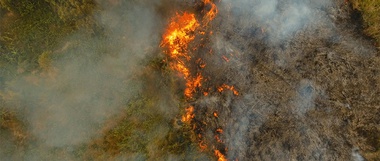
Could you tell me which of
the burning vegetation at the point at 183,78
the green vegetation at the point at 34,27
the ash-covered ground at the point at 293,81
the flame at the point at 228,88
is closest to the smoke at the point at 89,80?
the burning vegetation at the point at 183,78

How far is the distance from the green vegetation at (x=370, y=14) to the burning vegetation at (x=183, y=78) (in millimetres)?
25

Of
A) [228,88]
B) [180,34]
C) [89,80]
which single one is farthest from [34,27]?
[228,88]

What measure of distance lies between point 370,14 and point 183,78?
13.3 feet

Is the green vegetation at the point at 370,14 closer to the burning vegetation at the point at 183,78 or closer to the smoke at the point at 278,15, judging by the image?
the burning vegetation at the point at 183,78

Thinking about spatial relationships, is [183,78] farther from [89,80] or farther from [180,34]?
[89,80]

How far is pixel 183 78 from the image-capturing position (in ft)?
22.2

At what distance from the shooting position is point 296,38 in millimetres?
6102

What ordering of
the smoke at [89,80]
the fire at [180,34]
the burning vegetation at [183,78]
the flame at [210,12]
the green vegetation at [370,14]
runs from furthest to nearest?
the fire at [180,34]
the flame at [210,12]
the smoke at [89,80]
the burning vegetation at [183,78]
the green vegetation at [370,14]

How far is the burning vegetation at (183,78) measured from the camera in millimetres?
5926

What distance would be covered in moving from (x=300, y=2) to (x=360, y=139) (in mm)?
2994

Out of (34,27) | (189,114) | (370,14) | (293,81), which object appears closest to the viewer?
(370,14)

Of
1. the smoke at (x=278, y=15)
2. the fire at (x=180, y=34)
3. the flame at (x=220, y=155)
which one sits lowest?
the flame at (x=220, y=155)

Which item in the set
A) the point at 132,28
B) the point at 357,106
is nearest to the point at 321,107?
the point at 357,106

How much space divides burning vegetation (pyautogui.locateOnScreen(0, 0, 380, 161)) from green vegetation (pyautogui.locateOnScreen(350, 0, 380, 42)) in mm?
25
